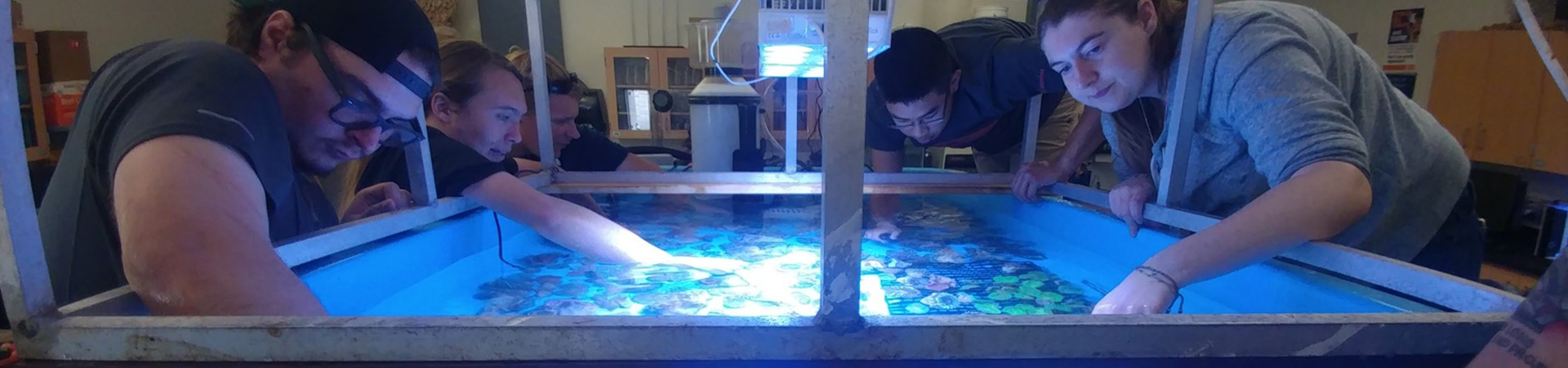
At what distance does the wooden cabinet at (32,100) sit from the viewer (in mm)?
2686

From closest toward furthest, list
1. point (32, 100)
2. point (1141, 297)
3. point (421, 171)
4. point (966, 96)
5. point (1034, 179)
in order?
point (1141, 297) < point (421, 171) < point (1034, 179) < point (966, 96) < point (32, 100)

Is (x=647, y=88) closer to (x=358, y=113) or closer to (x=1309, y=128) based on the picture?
(x=358, y=113)

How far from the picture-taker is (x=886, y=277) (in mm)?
1352

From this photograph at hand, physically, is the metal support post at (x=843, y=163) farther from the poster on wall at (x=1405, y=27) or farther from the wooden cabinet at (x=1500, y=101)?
the poster on wall at (x=1405, y=27)

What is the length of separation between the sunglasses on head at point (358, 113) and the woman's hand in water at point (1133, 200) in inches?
52.3

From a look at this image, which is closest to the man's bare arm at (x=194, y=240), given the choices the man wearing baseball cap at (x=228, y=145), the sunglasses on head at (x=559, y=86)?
the man wearing baseball cap at (x=228, y=145)

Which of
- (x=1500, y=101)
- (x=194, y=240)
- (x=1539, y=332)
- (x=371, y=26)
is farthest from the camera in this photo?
(x=1500, y=101)

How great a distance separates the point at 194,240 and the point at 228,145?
0.14m

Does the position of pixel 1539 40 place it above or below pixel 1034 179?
Result: above

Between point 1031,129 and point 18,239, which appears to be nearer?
point 18,239

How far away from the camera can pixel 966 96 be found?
1839 millimetres

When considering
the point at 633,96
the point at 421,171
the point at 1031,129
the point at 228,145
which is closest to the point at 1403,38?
the point at 1031,129

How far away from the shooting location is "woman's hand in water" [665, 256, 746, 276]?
140cm

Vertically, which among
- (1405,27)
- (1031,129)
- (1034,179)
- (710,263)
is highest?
(1405,27)
